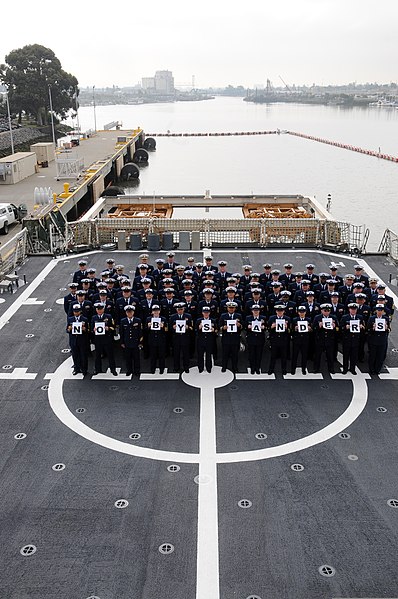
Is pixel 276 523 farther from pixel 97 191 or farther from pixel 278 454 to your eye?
pixel 97 191

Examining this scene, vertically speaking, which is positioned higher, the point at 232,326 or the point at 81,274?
the point at 81,274

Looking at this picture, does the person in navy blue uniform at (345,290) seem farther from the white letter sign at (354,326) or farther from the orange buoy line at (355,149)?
the orange buoy line at (355,149)

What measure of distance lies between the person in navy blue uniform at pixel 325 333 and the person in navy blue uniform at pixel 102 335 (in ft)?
12.9

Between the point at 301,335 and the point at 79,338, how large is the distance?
4.23 metres

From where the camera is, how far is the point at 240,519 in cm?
687

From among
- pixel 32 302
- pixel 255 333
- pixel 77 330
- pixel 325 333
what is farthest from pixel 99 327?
pixel 32 302

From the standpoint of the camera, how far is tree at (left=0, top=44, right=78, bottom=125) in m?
74.9

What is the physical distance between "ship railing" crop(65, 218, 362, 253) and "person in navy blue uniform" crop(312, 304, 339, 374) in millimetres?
9039

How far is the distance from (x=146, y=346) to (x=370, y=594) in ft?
21.2

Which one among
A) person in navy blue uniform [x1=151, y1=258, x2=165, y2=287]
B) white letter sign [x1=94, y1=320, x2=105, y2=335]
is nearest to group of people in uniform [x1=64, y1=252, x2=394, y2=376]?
Result: white letter sign [x1=94, y1=320, x2=105, y2=335]

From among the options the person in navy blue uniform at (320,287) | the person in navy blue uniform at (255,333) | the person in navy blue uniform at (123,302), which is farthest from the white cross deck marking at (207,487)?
the person in navy blue uniform at (320,287)

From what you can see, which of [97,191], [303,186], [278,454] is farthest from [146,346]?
[303,186]

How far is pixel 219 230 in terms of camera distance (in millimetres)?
19781

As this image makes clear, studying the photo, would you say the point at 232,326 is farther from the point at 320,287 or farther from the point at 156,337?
the point at 320,287
